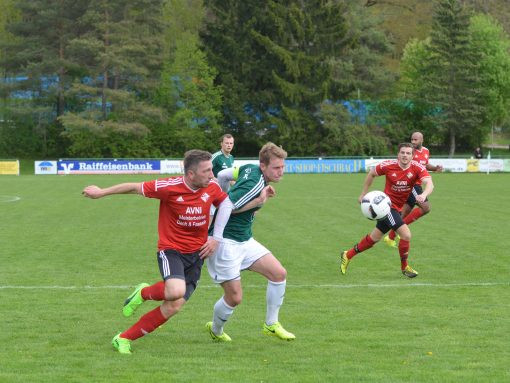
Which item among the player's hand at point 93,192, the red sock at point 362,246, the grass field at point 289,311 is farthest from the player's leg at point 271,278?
the red sock at point 362,246

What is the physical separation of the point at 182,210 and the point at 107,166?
46.4 metres

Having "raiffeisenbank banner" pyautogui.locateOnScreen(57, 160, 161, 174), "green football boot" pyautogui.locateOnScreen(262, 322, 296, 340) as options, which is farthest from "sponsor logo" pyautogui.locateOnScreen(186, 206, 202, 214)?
"raiffeisenbank banner" pyautogui.locateOnScreen(57, 160, 161, 174)

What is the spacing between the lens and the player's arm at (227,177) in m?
8.65

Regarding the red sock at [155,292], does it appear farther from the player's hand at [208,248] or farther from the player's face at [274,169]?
the player's face at [274,169]

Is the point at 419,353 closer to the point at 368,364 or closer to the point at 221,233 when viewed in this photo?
the point at 368,364

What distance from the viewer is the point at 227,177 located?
28.7 ft

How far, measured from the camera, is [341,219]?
22141 millimetres

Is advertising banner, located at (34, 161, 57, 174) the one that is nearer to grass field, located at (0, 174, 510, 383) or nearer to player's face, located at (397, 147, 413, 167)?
grass field, located at (0, 174, 510, 383)

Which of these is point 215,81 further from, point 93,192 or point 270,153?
point 93,192

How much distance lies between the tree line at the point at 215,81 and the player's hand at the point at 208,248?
56.8 meters

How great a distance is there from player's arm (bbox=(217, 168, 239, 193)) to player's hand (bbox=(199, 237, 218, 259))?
0.96 meters

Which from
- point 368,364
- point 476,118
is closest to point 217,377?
point 368,364

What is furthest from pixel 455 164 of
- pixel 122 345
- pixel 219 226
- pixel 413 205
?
pixel 122 345

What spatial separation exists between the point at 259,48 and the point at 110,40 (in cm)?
1238
